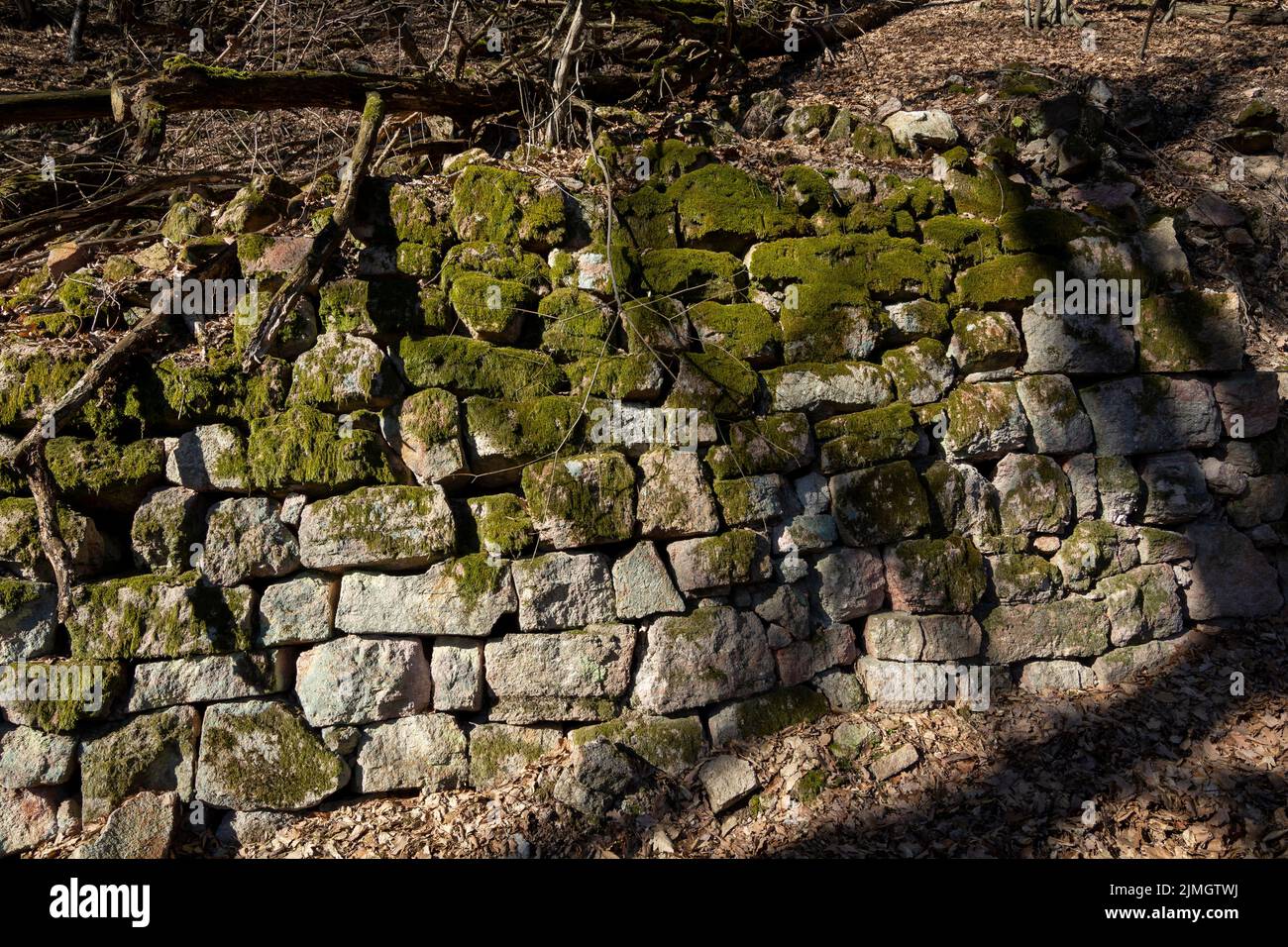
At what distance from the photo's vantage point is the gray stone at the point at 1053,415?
4109 mm

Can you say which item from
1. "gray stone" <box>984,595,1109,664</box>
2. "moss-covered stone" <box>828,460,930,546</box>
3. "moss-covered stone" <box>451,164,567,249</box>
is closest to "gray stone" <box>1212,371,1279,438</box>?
"gray stone" <box>984,595,1109,664</box>

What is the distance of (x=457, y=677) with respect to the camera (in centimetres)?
359

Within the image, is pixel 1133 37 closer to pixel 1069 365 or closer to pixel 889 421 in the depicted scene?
pixel 1069 365

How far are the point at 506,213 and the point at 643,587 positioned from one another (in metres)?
2.21

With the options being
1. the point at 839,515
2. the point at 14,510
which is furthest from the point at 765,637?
the point at 14,510

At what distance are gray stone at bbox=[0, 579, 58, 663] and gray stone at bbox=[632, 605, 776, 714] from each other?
2840 mm

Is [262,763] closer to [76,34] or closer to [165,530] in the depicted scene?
[165,530]

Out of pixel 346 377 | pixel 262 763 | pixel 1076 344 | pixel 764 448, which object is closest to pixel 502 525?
pixel 346 377

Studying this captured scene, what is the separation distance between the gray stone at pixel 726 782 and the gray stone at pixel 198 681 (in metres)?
2.17

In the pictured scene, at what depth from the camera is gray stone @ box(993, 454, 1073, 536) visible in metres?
4.05

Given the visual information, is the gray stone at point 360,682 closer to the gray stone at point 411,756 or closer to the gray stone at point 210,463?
the gray stone at point 411,756

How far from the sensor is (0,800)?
11.3 ft

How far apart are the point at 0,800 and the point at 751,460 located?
3960 millimetres

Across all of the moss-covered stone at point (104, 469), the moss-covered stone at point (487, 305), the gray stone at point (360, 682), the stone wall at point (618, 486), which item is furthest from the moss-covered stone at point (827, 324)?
the moss-covered stone at point (104, 469)
